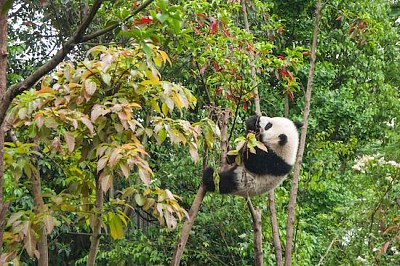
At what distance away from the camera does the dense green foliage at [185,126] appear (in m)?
2.45

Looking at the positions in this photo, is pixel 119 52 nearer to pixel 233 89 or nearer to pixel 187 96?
pixel 187 96

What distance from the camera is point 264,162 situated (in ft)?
15.1

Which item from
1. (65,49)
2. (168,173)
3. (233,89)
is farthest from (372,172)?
(65,49)

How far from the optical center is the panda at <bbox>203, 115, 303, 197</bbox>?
4.39 m

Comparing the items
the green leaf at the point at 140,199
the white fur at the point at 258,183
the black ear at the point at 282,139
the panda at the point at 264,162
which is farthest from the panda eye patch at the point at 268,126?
the green leaf at the point at 140,199

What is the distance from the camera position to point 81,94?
246 cm

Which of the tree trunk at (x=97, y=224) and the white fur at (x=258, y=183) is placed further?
the white fur at (x=258, y=183)

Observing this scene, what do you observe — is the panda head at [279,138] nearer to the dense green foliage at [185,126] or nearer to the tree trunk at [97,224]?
the dense green foliage at [185,126]

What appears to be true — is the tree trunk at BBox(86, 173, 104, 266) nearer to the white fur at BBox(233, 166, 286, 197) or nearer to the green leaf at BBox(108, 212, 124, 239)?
the green leaf at BBox(108, 212, 124, 239)

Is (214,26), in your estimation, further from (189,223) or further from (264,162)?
(189,223)

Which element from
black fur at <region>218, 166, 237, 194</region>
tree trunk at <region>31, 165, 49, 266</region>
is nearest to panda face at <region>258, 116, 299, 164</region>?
black fur at <region>218, 166, 237, 194</region>

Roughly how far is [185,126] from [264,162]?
2.07m

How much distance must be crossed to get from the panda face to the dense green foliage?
11.4 inches

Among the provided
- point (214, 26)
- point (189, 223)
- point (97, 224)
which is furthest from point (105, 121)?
point (214, 26)
